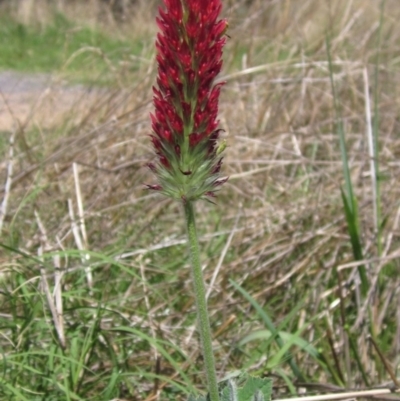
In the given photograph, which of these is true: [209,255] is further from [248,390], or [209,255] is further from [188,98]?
[188,98]

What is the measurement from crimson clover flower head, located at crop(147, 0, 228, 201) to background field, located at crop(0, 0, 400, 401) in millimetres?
773

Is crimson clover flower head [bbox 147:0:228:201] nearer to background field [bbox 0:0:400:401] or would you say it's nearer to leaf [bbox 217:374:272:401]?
leaf [bbox 217:374:272:401]

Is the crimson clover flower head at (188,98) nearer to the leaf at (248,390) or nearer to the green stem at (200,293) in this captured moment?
the green stem at (200,293)

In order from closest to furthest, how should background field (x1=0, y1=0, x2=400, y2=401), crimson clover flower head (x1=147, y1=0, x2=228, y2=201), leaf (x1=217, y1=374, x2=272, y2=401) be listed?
crimson clover flower head (x1=147, y1=0, x2=228, y2=201) → leaf (x1=217, y1=374, x2=272, y2=401) → background field (x1=0, y1=0, x2=400, y2=401)

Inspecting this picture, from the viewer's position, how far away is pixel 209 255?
2588mm

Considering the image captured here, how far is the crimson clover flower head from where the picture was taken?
3.17ft

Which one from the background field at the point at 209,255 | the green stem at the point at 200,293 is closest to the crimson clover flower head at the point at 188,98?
the green stem at the point at 200,293

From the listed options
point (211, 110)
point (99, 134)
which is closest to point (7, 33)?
point (99, 134)

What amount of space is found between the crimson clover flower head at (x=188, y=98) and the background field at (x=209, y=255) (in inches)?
30.4

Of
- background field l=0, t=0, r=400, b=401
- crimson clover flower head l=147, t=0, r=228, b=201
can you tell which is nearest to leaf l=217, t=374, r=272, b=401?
crimson clover flower head l=147, t=0, r=228, b=201

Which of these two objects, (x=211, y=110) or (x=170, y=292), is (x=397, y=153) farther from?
(x=211, y=110)

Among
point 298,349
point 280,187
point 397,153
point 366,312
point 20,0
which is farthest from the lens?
point 20,0

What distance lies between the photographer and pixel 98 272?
238cm

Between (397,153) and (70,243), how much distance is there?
162cm
